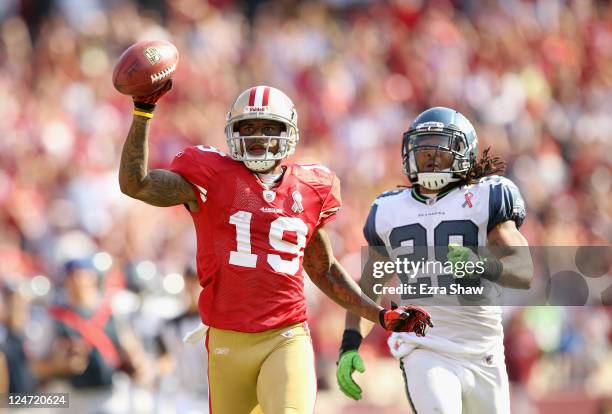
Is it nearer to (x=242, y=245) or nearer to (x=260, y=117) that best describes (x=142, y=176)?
(x=242, y=245)

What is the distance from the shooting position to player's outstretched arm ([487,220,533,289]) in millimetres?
4996

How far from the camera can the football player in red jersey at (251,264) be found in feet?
16.0

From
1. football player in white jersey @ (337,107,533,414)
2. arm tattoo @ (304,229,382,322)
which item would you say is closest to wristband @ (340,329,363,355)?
football player in white jersey @ (337,107,533,414)

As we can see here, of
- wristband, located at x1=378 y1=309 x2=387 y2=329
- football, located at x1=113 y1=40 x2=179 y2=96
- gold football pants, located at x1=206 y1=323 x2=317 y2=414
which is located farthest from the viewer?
wristband, located at x1=378 y1=309 x2=387 y2=329

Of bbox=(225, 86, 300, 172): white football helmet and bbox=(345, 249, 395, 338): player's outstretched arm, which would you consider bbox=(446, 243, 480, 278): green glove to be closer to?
bbox=(345, 249, 395, 338): player's outstretched arm

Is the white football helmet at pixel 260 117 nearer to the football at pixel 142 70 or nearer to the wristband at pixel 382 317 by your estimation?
the football at pixel 142 70

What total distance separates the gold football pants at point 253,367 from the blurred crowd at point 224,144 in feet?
8.51

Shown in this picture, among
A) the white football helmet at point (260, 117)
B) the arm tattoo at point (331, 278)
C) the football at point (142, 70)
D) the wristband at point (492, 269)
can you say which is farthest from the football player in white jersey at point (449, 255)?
the football at point (142, 70)

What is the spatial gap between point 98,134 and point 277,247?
6.26 m

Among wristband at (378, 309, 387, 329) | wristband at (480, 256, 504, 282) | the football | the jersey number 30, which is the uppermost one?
the football

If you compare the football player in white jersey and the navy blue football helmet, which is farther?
the navy blue football helmet

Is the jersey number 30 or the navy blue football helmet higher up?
the navy blue football helmet

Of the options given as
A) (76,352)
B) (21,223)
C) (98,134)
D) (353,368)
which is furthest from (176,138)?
(353,368)

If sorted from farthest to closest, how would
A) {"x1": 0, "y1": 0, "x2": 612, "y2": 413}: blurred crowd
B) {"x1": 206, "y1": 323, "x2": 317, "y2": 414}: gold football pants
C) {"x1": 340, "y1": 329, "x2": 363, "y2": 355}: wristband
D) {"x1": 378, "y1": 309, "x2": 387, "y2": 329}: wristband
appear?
{"x1": 0, "y1": 0, "x2": 612, "y2": 413}: blurred crowd
{"x1": 340, "y1": 329, "x2": 363, "y2": 355}: wristband
{"x1": 378, "y1": 309, "x2": 387, "y2": 329}: wristband
{"x1": 206, "y1": 323, "x2": 317, "y2": 414}: gold football pants
